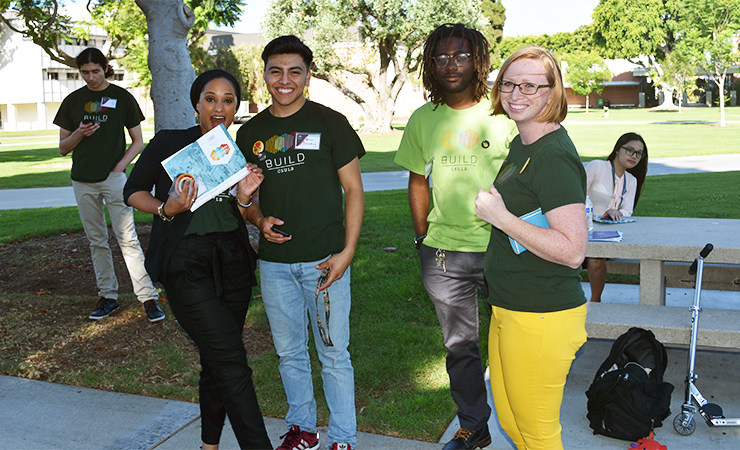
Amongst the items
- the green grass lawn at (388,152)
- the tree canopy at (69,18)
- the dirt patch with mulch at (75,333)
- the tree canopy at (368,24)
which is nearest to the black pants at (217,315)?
the dirt patch with mulch at (75,333)

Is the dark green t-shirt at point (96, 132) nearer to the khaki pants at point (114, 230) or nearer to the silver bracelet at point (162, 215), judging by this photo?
the khaki pants at point (114, 230)

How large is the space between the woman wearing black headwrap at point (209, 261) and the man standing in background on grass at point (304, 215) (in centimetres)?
14

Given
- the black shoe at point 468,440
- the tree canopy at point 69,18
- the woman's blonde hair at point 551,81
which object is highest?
the tree canopy at point 69,18

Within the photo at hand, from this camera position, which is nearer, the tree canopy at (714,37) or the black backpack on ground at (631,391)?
the black backpack on ground at (631,391)

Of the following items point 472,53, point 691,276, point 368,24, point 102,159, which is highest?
point 368,24

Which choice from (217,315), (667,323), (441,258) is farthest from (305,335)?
(667,323)

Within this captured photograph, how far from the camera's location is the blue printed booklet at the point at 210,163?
9.34 ft

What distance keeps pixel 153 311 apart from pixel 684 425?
13.8 ft

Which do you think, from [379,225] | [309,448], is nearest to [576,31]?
[379,225]

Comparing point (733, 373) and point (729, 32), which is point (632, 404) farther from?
point (729, 32)

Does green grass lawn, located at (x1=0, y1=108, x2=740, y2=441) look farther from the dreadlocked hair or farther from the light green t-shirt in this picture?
the dreadlocked hair

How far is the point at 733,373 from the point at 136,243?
491cm

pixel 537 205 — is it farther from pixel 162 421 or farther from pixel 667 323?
pixel 162 421

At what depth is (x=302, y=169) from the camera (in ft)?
10.1
